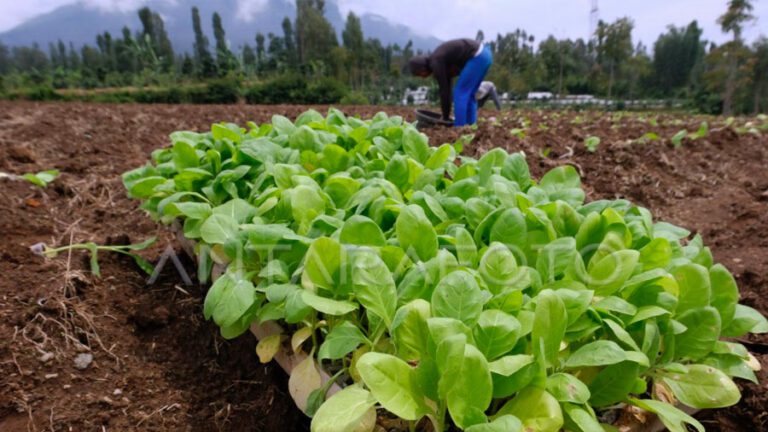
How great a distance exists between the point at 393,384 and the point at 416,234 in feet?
1.40

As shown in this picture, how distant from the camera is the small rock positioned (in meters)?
1.84

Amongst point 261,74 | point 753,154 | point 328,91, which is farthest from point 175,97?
point 753,154

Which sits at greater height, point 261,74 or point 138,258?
point 261,74

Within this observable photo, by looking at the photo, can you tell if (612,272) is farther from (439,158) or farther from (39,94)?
(39,94)

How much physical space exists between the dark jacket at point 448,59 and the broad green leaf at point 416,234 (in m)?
6.66

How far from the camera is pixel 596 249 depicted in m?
1.30

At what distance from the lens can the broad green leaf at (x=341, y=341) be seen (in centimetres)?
107

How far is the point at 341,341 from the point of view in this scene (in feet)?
3.57

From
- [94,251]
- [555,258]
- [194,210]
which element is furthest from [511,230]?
[94,251]

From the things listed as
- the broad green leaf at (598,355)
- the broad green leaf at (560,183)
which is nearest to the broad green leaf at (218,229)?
the broad green leaf at (598,355)

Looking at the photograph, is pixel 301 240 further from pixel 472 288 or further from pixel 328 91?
pixel 328 91

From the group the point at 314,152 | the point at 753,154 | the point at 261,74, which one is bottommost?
the point at 753,154

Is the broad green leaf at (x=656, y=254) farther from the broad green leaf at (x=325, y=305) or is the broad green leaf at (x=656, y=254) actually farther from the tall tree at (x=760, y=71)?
the tall tree at (x=760, y=71)

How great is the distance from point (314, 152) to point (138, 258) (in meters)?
1.14
